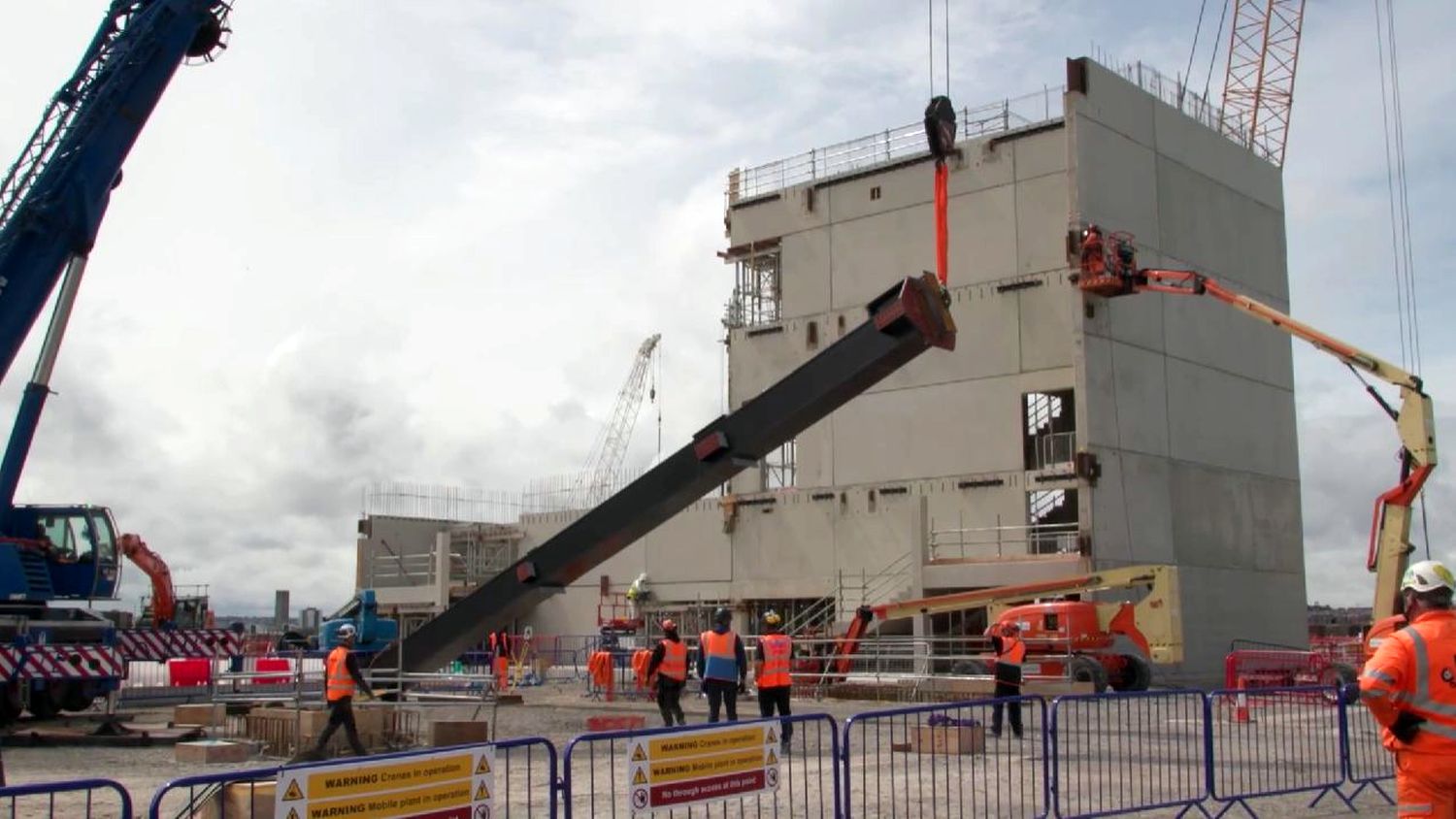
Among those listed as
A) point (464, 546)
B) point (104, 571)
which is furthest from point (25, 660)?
point (464, 546)

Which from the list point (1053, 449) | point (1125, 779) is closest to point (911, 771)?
point (1125, 779)

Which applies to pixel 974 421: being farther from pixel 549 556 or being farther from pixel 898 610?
pixel 549 556

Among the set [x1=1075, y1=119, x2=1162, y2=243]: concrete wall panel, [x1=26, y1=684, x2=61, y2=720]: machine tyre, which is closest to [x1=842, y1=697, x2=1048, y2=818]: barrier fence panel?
[x1=26, y1=684, x2=61, y2=720]: machine tyre

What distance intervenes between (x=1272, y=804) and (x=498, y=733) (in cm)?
1161

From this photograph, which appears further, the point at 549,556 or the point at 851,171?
the point at 851,171

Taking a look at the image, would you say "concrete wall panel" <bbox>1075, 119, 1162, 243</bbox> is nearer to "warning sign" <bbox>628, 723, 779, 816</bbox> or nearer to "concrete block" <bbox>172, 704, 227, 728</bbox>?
"concrete block" <bbox>172, 704, 227, 728</bbox>

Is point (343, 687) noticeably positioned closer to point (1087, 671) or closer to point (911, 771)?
point (911, 771)

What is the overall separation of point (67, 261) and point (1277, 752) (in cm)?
1994

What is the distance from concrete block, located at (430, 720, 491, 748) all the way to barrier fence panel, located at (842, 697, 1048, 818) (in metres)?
4.48

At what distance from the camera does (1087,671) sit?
2730 centimetres

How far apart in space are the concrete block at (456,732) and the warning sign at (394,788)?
913 cm

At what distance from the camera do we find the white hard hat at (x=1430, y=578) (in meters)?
6.91

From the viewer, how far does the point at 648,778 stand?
29.0 ft

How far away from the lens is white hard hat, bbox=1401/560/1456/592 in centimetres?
691
